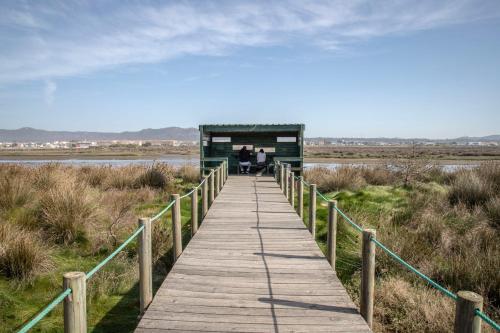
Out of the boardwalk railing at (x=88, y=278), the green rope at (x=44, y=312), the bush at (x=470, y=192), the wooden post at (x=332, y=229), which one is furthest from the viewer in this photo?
the bush at (x=470, y=192)

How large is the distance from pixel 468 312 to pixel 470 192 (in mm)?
11253

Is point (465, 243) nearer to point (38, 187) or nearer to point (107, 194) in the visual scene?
point (107, 194)

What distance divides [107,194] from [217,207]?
4.99 meters

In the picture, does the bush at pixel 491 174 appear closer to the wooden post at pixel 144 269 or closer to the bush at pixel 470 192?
the bush at pixel 470 192

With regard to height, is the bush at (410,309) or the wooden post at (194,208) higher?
the wooden post at (194,208)

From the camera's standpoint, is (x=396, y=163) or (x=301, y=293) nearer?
(x=301, y=293)

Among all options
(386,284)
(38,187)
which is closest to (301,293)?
(386,284)

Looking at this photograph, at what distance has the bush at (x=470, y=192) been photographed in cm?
1205

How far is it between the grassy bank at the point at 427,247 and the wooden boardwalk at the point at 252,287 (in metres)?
1.25

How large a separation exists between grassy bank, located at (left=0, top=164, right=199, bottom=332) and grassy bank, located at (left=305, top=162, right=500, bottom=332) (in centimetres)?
392

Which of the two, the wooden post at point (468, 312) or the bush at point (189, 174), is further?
the bush at point (189, 174)

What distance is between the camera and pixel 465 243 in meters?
8.24

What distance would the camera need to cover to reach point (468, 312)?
2668 mm

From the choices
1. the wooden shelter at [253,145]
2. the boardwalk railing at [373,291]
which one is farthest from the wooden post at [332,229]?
the wooden shelter at [253,145]
